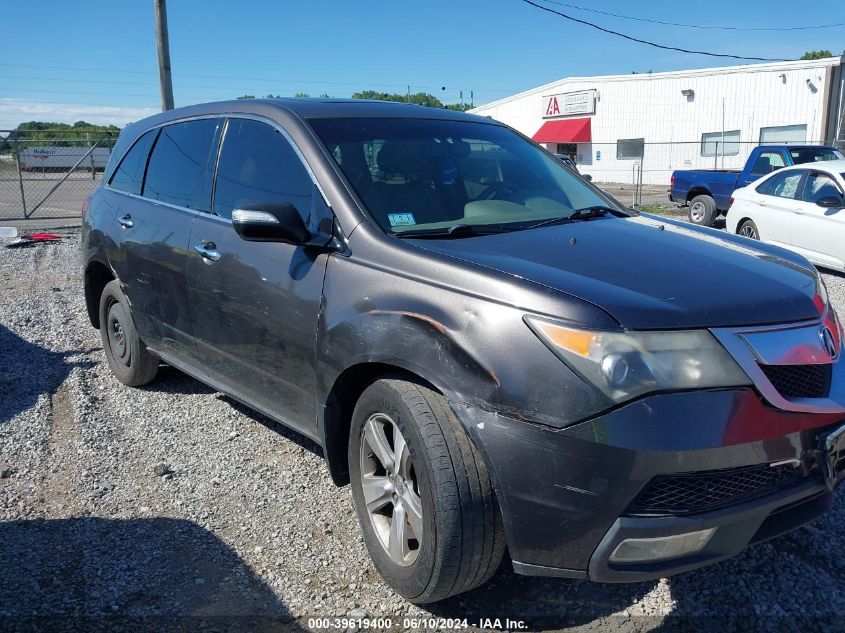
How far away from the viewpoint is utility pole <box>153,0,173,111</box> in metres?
15.0

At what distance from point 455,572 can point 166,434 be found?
2.64m

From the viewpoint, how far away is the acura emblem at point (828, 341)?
266 centimetres

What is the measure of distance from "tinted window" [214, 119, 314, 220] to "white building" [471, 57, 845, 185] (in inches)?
833

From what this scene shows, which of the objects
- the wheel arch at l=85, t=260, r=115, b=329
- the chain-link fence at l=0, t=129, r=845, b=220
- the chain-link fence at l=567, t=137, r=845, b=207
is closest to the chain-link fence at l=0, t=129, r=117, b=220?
the chain-link fence at l=0, t=129, r=845, b=220

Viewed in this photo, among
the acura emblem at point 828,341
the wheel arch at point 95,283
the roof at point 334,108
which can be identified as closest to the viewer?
the acura emblem at point 828,341

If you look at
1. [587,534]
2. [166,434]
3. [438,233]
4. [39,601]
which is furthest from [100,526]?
[587,534]

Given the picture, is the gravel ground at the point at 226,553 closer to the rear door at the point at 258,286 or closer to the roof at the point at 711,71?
the rear door at the point at 258,286

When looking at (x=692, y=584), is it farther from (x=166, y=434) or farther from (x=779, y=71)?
(x=779, y=71)

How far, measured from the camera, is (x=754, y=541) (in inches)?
98.0

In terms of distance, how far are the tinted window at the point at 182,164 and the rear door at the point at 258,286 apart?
0.20 metres

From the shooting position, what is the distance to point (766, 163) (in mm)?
14445

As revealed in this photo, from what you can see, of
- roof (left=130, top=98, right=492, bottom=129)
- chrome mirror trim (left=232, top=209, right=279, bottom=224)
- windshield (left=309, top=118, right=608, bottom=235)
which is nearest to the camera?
chrome mirror trim (left=232, top=209, right=279, bottom=224)

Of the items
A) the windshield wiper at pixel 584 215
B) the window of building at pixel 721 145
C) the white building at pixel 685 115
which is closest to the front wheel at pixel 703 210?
the white building at pixel 685 115

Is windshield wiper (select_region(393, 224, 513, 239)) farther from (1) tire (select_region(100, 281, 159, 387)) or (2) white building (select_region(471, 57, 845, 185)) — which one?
(2) white building (select_region(471, 57, 845, 185))
